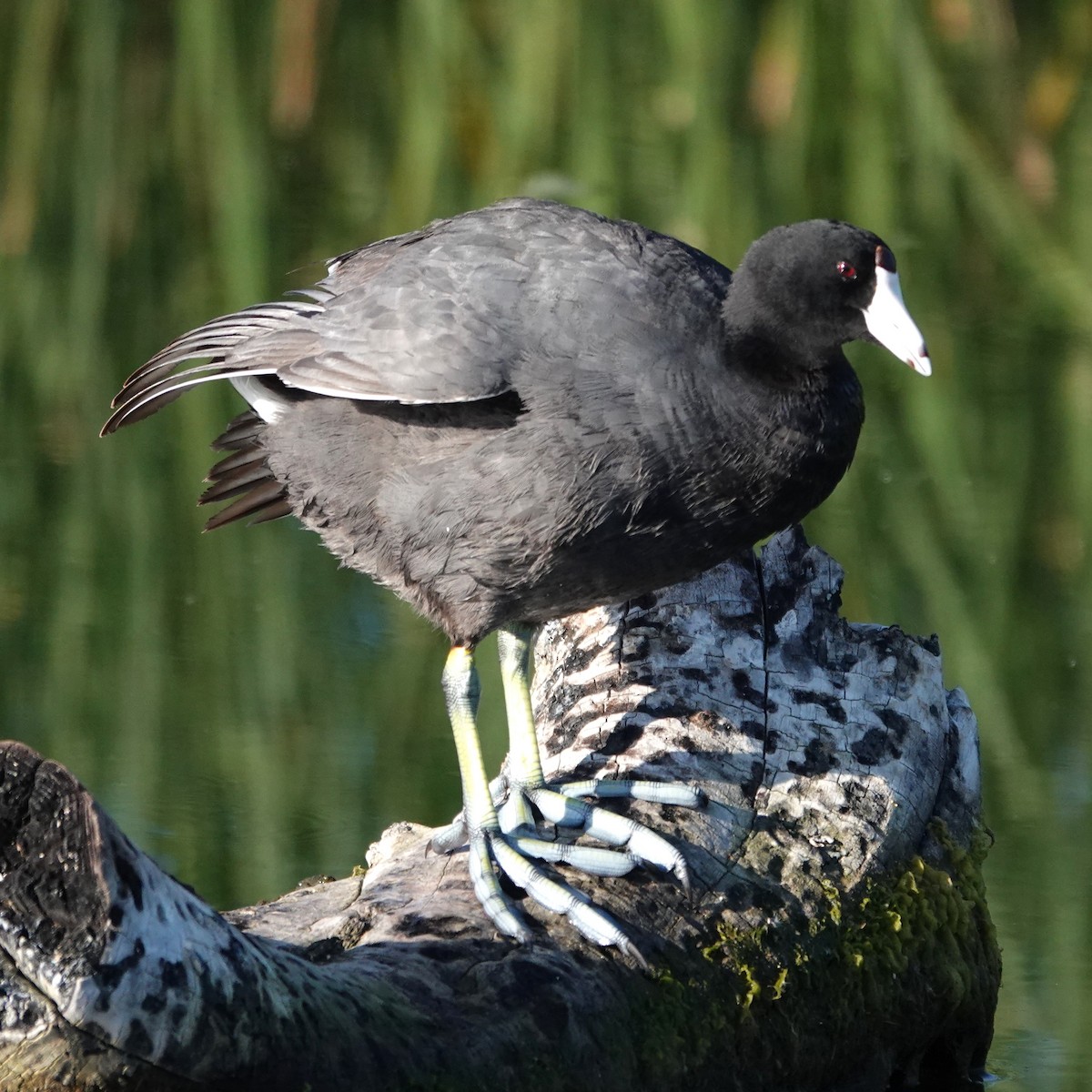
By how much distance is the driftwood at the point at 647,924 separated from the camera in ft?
7.25

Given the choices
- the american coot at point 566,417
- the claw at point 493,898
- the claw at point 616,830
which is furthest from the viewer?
the american coot at point 566,417

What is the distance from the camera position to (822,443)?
129 inches

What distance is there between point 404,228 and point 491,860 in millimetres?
4852

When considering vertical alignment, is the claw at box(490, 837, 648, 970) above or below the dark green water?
below

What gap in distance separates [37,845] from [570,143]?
673 cm

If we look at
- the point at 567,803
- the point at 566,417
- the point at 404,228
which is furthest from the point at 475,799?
the point at 404,228

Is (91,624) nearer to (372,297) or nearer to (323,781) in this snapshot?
(323,781)

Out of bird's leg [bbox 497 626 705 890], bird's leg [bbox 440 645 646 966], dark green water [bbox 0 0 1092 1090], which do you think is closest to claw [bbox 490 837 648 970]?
bird's leg [bbox 440 645 646 966]

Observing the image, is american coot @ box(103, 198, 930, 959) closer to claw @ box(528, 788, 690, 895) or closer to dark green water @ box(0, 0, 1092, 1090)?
claw @ box(528, 788, 690, 895)

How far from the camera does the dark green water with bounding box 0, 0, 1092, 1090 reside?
4.59 metres

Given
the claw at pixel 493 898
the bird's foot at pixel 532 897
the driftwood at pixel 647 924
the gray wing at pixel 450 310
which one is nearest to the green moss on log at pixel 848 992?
the driftwood at pixel 647 924

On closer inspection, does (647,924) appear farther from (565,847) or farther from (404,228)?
(404,228)

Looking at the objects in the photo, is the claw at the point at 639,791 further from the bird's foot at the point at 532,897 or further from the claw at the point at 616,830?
the bird's foot at the point at 532,897

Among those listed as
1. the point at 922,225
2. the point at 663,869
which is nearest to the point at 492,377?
the point at 663,869
